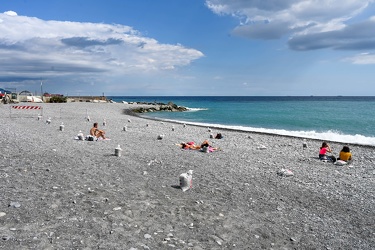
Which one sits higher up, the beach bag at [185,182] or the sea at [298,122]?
the beach bag at [185,182]

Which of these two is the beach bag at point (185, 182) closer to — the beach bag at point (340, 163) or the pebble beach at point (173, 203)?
the pebble beach at point (173, 203)

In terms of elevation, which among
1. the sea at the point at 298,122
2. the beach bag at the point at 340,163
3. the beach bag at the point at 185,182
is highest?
the beach bag at the point at 185,182

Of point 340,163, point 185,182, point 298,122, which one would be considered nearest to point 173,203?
point 185,182

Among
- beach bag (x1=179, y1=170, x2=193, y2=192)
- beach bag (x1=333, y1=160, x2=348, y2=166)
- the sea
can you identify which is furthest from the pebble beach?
the sea

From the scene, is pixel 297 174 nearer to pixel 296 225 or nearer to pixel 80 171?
pixel 296 225

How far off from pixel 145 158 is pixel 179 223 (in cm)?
686

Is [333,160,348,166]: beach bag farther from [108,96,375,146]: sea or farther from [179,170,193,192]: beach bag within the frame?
[108,96,375,146]: sea

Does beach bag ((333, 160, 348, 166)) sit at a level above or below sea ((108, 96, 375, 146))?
above

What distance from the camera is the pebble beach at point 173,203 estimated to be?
21.2ft

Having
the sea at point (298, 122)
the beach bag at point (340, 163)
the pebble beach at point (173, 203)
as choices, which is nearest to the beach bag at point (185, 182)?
the pebble beach at point (173, 203)

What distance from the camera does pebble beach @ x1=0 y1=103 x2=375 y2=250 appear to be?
6.48 meters

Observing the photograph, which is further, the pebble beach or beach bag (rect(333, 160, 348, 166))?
beach bag (rect(333, 160, 348, 166))

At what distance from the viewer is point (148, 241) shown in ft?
20.7

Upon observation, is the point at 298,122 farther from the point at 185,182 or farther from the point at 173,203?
the point at 173,203
